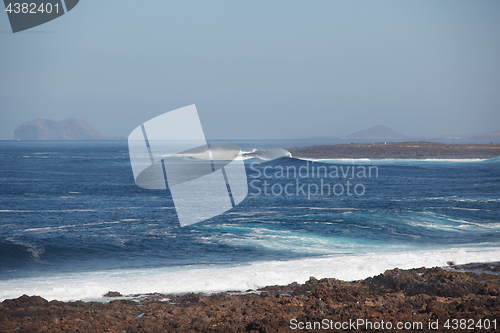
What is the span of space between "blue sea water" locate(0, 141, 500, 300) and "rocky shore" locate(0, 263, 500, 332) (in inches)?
Result: 61.8

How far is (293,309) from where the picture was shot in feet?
26.8

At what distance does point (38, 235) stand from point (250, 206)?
44.6 ft

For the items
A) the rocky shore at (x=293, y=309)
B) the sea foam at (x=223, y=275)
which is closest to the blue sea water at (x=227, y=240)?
the sea foam at (x=223, y=275)

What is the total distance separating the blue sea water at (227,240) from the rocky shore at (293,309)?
157 cm

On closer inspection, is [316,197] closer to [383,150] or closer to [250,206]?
[250,206]

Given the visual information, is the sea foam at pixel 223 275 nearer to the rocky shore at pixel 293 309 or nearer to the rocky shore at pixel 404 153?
the rocky shore at pixel 293 309

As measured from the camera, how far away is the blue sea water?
1203cm

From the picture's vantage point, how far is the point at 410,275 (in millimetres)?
10500

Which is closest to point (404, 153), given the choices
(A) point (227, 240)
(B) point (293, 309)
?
(A) point (227, 240)

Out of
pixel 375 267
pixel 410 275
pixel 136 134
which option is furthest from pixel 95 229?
pixel 410 275

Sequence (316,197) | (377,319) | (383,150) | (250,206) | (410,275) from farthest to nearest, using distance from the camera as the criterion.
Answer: (383,150) < (316,197) < (250,206) < (410,275) < (377,319)

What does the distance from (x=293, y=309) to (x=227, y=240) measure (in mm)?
9500

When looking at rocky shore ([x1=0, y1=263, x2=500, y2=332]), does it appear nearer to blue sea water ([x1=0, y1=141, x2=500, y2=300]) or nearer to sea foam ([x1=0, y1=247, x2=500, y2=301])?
sea foam ([x1=0, y1=247, x2=500, y2=301])

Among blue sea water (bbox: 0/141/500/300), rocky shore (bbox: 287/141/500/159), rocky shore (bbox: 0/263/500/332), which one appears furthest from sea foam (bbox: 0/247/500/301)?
rocky shore (bbox: 287/141/500/159)
